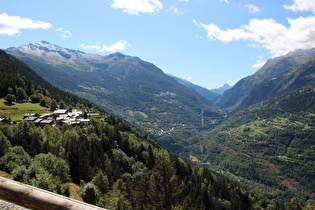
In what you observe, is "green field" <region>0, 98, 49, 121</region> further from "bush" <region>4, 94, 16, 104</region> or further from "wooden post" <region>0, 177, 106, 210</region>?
"wooden post" <region>0, 177, 106, 210</region>

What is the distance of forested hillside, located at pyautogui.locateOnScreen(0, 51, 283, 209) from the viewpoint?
90.8ft

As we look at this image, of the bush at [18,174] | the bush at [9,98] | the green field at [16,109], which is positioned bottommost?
the green field at [16,109]

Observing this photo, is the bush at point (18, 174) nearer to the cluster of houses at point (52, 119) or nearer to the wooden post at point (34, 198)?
the wooden post at point (34, 198)

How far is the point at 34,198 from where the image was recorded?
16.8ft

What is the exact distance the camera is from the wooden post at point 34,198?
16.1 ft

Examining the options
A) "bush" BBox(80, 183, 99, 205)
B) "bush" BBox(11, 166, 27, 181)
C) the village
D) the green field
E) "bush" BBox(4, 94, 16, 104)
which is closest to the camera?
"bush" BBox(11, 166, 27, 181)

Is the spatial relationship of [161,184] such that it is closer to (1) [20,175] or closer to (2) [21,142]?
(1) [20,175]

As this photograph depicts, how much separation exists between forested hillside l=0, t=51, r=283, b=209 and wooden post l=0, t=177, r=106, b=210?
48.5 ft

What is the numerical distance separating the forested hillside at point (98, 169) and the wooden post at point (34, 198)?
48.5 feet

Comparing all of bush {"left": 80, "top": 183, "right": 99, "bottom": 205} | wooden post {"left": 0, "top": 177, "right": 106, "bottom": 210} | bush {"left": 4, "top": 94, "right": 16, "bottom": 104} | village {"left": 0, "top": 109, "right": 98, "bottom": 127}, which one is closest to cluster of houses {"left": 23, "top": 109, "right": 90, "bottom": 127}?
village {"left": 0, "top": 109, "right": 98, "bottom": 127}

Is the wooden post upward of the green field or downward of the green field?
upward

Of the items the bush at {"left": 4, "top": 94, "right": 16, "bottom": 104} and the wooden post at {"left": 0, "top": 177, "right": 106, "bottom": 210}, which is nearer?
the wooden post at {"left": 0, "top": 177, "right": 106, "bottom": 210}

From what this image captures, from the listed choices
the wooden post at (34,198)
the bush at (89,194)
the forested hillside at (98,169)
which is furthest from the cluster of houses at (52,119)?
the wooden post at (34,198)

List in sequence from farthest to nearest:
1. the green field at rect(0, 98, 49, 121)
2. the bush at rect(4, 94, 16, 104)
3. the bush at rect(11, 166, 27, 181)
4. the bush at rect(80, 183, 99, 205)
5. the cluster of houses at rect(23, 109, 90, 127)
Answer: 1. the bush at rect(4, 94, 16, 104)
2. the green field at rect(0, 98, 49, 121)
3. the cluster of houses at rect(23, 109, 90, 127)
4. the bush at rect(80, 183, 99, 205)
5. the bush at rect(11, 166, 27, 181)
